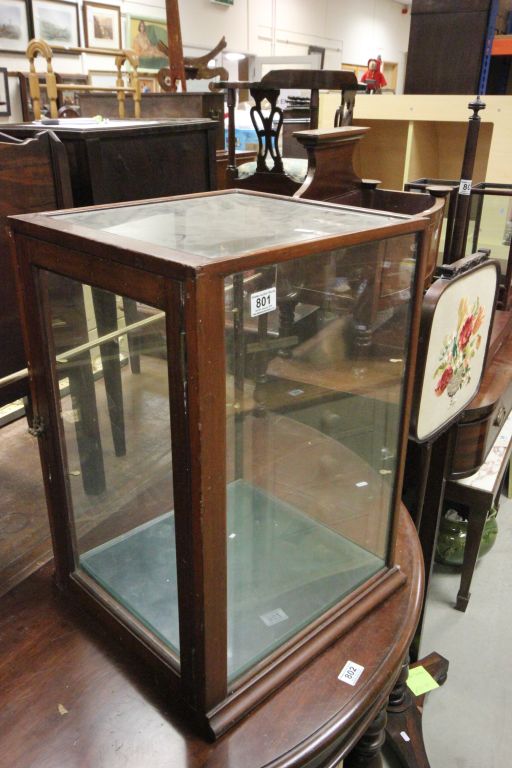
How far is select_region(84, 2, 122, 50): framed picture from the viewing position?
3.43m

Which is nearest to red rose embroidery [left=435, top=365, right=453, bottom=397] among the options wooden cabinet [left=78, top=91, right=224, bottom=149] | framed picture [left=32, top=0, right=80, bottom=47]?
wooden cabinet [left=78, top=91, right=224, bottom=149]

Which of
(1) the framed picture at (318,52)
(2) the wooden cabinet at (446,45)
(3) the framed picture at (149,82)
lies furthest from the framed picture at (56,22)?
(1) the framed picture at (318,52)

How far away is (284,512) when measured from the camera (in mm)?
771

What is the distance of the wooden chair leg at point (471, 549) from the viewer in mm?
1576

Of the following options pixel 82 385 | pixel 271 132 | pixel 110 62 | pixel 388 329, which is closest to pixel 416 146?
pixel 271 132

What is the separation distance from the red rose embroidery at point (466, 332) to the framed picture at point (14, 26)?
9.56ft

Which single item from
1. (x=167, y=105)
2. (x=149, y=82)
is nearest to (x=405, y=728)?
(x=167, y=105)

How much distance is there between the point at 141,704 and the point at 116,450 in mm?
253

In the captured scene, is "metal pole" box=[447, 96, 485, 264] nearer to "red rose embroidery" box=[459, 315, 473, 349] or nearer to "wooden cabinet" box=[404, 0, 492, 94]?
"red rose embroidery" box=[459, 315, 473, 349]

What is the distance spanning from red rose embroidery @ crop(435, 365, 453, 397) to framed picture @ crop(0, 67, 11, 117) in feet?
9.26

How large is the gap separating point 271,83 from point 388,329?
1234 millimetres

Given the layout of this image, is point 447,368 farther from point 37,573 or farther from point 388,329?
point 37,573

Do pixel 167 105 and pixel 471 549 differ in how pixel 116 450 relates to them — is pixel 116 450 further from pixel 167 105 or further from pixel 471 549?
pixel 167 105

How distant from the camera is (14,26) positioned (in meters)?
3.00
